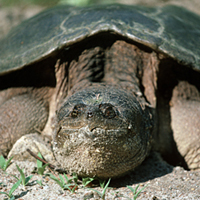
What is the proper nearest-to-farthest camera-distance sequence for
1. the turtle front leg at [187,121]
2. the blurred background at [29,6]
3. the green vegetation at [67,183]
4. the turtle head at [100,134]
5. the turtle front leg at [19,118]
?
the turtle head at [100,134], the green vegetation at [67,183], the turtle front leg at [19,118], the turtle front leg at [187,121], the blurred background at [29,6]

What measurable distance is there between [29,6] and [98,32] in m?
6.68

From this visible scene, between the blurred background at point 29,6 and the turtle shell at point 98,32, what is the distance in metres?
3.90

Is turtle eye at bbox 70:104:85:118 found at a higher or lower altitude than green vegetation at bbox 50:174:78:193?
higher

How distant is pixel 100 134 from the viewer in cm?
201

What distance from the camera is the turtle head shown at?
2018mm

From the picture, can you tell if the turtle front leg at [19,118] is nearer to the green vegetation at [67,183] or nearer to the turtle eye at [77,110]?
the green vegetation at [67,183]

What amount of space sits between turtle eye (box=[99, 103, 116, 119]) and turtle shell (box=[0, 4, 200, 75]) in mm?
1160

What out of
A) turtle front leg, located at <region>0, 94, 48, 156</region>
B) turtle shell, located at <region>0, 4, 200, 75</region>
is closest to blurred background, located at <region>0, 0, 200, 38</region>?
turtle shell, located at <region>0, 4, 200, 75</region>

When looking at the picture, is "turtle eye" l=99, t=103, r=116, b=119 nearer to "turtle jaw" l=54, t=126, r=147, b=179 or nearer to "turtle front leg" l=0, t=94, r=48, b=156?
"turtle jaw" l=54, t=126, r=147, b=179

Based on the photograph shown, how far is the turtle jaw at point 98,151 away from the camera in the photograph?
202cm

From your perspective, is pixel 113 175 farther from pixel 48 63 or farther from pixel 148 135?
pixel 48 63


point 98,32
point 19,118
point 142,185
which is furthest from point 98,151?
point 98,32

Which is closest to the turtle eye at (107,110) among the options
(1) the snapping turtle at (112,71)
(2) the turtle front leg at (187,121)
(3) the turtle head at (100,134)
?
(3) the turtle head at (100,134)

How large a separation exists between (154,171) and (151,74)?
1.11 meters
